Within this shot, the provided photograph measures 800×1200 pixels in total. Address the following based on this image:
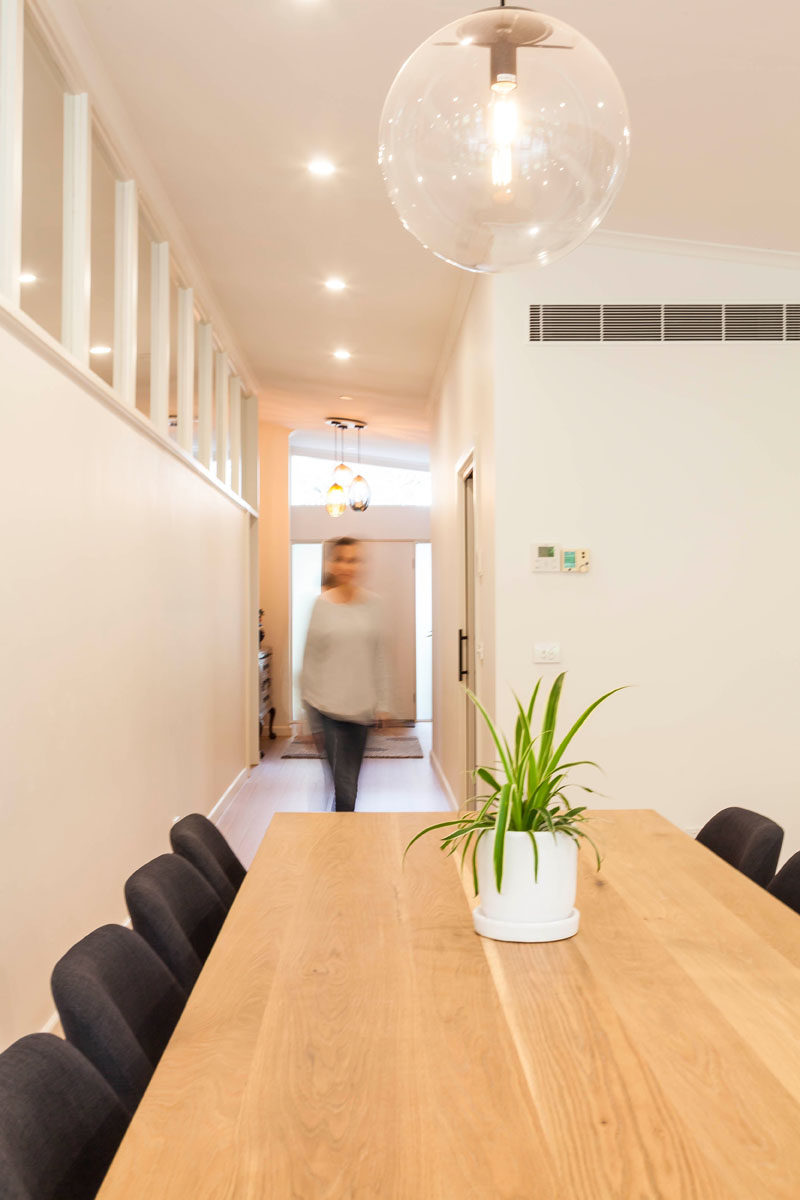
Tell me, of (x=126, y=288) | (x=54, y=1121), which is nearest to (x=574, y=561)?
(x=126, y=288)

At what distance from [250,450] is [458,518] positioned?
3129 mm

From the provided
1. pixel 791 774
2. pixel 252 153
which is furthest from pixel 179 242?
pixel 791 774

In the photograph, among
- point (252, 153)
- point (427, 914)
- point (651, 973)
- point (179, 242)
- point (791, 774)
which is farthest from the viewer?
point (179, 242)

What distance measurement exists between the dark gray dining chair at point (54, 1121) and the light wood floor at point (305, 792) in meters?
4.16

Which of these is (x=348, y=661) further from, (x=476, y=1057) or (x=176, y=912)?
(x=476, y=1057)

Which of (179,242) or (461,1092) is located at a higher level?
(179,242)

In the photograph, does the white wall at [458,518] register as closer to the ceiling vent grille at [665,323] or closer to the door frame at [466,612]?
the door frame at [466,612]

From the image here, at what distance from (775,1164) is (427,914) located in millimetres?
940

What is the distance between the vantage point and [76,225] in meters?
3.54

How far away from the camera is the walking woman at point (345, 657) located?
14.4 ft

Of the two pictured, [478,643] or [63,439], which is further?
[478,643]

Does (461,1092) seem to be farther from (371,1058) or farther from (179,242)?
(179,242)

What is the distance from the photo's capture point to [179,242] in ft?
17.2

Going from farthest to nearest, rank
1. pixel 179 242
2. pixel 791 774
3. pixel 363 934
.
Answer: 1. pixel 179 242
2. pixel 791 774
3. pixel 363 934
